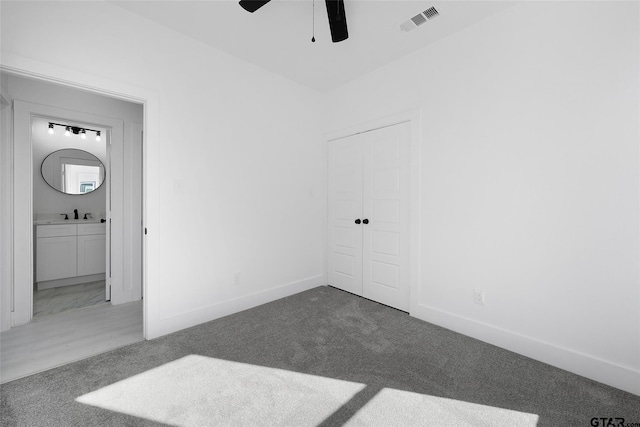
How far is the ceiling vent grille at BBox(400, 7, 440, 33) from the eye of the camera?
7.44ft

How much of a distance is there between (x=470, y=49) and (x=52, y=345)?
4394mm

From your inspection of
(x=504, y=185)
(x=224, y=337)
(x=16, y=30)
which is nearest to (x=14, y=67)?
(x=16, y=30)

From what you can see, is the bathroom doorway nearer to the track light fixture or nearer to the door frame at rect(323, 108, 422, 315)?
the track light fixture

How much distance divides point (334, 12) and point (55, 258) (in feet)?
15.5

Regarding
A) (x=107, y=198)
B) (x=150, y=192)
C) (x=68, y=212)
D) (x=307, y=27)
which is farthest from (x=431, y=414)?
(x=68, y=212)

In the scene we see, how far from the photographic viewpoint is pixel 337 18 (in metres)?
2.05

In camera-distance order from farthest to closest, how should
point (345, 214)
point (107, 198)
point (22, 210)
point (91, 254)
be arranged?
1. point (91, 254)
2. point (345, 214)
3. point (107, 198)
4. point (22, 210)

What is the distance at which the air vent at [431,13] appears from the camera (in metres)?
2.24

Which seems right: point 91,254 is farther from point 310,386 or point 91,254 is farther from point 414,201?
point 414,201

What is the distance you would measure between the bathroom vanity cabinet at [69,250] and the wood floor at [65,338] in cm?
130

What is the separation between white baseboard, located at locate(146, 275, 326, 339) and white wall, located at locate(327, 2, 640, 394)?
1.51 meters

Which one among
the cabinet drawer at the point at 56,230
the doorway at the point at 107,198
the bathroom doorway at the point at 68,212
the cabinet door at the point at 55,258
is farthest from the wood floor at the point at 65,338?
the cabinet drawer at the point at 56,230

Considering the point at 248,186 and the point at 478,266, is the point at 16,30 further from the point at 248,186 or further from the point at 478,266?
the point at 478,266

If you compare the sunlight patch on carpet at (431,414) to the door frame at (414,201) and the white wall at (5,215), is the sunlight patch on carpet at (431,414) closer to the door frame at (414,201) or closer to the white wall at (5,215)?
the door frame at (414,201)
